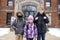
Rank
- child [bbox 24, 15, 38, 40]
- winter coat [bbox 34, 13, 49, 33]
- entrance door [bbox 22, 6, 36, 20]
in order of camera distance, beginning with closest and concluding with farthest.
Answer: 1. child [bbox 24, 15, 38, 40]
2. winter coat [bbox 34, 13, 49, 33]
3. entrance door [bbox 22, 6, 36, 20]

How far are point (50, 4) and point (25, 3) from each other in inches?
163

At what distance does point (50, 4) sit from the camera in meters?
28.5

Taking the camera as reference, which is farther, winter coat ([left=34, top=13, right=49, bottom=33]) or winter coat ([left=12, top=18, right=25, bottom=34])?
winter coat ([left=34, top=13, right=49, bottom=33])

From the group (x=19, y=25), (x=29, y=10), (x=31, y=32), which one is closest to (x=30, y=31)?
(x=31, y=32)

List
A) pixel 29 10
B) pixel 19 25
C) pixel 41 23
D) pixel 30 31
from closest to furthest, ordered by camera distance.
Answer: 1. pixel 30 31
2. pixel 19 25
3. pixel 41 23
4. pixel 29 10

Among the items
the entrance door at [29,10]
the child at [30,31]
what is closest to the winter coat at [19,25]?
the child at [30,31]

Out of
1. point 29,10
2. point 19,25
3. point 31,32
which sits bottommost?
point 31,32

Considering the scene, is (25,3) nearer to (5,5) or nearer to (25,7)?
(25,7)

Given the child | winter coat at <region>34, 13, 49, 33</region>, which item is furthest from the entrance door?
the child

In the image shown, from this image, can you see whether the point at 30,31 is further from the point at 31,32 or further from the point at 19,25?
the point at 19,25

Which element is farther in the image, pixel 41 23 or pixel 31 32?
pixel 41 23

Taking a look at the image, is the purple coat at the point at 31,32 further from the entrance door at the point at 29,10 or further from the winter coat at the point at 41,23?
the entrance door at the point at 29,10

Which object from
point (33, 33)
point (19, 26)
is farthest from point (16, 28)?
point (33, 33)

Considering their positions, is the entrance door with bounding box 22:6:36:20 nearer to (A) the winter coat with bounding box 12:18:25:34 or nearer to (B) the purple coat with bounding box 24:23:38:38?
(A) the winter coat with bounding box 12:18:25:34
